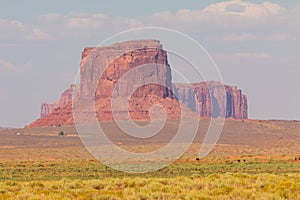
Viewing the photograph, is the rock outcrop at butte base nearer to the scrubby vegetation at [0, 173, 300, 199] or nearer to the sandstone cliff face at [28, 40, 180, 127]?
the sandstone cliff face at [28, 40, 180, 127]

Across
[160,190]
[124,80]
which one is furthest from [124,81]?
[160,190]

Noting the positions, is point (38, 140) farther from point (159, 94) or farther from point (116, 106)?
point (159, 94)

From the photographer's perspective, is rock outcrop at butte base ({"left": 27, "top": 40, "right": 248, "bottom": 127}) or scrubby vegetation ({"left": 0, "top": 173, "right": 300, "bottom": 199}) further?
rock outcrop at butte base ({"left": 27, "top": 40, "right": 248, "bottom": 127})

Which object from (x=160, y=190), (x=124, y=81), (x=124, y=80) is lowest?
(x=160, y=190)

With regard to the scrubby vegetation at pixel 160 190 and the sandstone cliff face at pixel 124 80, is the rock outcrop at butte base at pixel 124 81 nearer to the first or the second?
the sandstone cliff face at pixel 124 80

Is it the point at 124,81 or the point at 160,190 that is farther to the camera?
the point at 124,81

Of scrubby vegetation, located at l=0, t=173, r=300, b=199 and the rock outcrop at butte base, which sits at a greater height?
the rock outcrop at butte base

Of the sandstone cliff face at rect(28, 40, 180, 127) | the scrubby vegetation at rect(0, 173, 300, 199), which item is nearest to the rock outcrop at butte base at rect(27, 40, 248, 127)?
the sandstone cliff face at rect(28, 40, 180, 127)

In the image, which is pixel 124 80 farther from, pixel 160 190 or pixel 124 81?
pixel 160 190

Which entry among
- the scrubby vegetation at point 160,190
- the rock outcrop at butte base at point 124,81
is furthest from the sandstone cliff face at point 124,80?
the scrubby vegetation at point 160,190

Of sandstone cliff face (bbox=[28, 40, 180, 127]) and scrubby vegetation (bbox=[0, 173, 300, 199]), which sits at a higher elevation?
sandstone cliff face (bbox=[28, 40, 180, 127])

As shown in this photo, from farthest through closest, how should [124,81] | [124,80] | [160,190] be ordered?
[124,81], [124,80], [160,190]

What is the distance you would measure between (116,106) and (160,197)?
405 ft

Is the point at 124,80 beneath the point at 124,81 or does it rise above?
above
